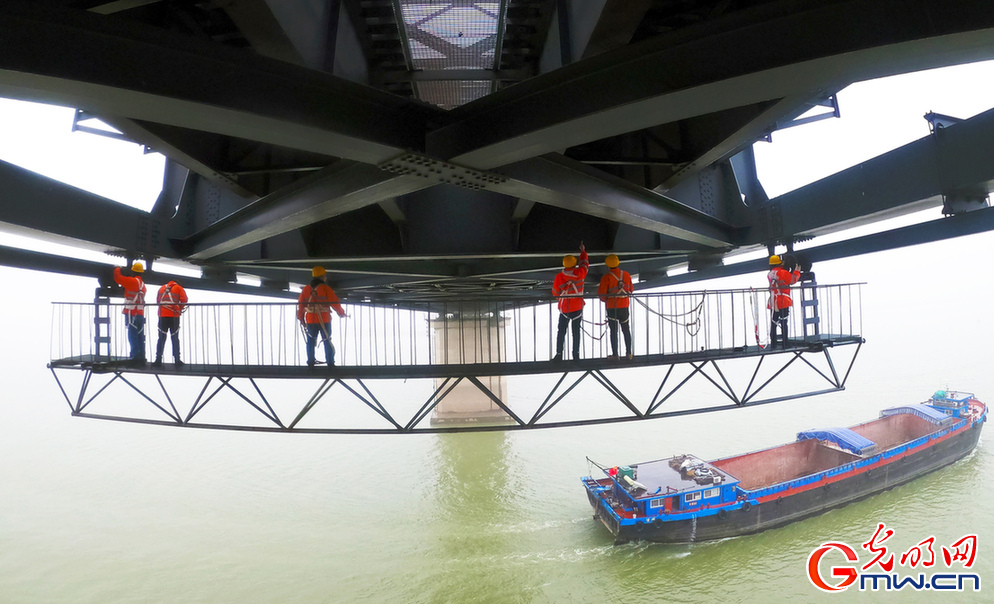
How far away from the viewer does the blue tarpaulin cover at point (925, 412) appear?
2339 cm

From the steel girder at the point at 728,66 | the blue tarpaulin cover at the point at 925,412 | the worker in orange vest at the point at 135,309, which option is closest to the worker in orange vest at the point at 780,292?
the steel girder at the point at 728,66

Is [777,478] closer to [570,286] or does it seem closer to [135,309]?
[570,286]

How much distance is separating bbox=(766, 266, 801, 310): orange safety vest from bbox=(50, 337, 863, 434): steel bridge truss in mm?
878

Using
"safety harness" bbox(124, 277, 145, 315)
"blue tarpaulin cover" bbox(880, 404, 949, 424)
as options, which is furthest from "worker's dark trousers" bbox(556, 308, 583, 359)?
"blue tarpaulin cover" bbox(880, 404, 949, 424)

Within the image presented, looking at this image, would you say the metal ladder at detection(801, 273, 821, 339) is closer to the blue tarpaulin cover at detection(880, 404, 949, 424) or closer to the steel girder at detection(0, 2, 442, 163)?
the steel girder at detection(0, 2, 442, 163)

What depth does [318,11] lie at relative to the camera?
530 centimetres

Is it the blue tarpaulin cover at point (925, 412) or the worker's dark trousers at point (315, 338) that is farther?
the blue tarpaulin cover at point (925, 412)

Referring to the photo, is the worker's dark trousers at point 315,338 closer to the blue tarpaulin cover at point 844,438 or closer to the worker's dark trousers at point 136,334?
the worker's dark trousers at point 136,334

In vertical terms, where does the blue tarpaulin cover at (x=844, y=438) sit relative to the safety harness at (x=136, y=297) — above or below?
below

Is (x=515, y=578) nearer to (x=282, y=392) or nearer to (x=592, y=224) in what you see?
(x=592, y=224)

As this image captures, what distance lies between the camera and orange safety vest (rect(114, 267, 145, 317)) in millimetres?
9333

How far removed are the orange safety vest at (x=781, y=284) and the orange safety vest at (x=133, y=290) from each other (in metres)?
12.5

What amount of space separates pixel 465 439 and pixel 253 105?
29448 mm

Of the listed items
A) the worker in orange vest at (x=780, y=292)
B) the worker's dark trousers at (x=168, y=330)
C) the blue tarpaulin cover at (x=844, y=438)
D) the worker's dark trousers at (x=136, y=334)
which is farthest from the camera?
the blue tarpaulin cover at (x=844, y=438)
